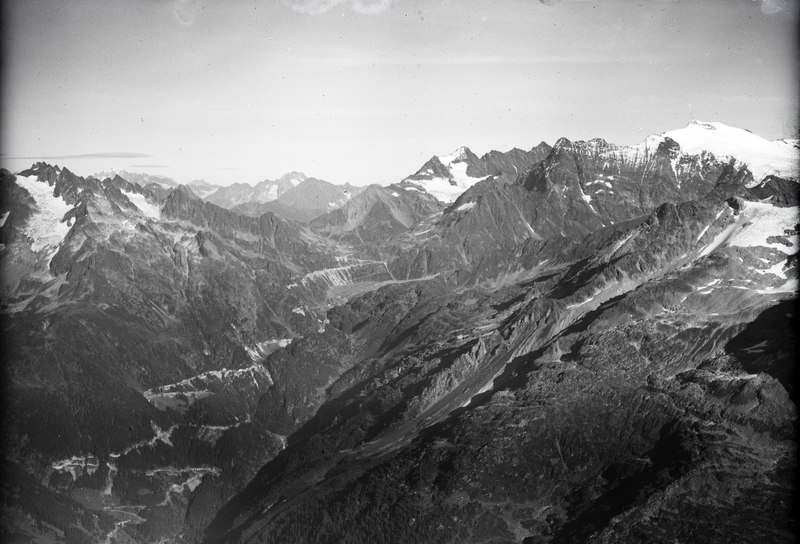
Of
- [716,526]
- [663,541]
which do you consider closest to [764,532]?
[716,526]

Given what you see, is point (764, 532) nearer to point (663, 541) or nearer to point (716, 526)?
point (716, 526)
